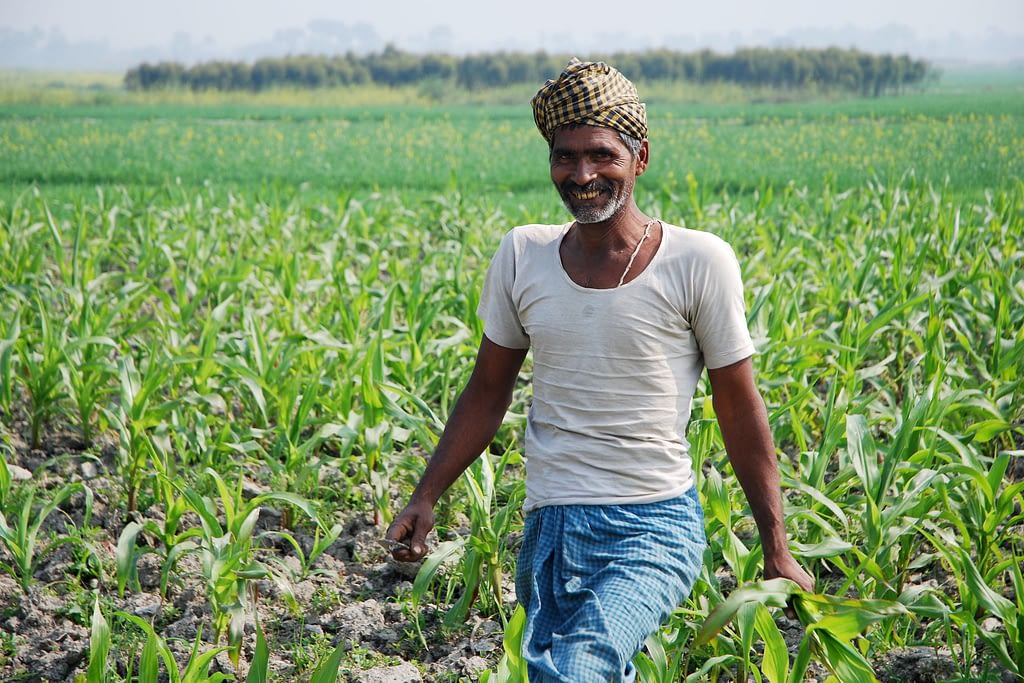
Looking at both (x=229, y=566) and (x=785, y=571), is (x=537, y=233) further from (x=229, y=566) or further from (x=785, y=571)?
(x=229, y=566)

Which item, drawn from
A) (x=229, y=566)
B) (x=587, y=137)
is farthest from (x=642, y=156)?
(x=229, y=566)

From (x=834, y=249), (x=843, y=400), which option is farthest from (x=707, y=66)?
(x=843, y=400)

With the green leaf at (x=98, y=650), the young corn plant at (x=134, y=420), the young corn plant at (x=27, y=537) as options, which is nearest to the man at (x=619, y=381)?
the green leaf at (x=98, y=650)

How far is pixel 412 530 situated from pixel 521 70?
118 ft

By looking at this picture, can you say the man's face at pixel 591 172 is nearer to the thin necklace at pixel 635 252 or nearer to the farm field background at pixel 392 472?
the thin necklace at pixel 635 252

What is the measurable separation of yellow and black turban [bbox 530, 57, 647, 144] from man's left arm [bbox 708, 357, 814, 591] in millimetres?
476

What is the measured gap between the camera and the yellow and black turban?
5.98ft

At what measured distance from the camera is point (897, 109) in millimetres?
20234

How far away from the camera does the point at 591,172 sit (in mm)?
1847

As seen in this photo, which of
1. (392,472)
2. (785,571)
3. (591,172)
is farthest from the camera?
(392,472)

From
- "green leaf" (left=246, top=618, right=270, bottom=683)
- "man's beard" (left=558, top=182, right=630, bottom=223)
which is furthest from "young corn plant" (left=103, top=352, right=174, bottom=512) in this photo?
"man's beard" (left=558, top=182, right=630, bottom=223)

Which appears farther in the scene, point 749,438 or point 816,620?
point 749,438

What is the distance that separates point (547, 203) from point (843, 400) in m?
7.40

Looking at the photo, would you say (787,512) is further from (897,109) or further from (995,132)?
(897,109)
